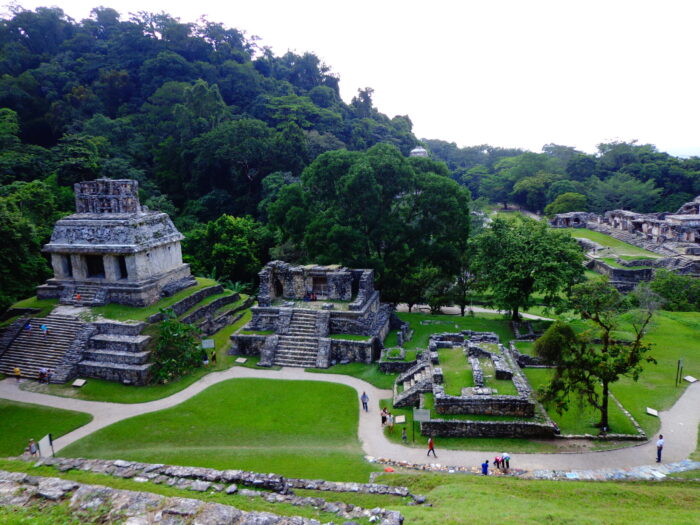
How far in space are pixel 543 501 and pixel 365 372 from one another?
10.1 m

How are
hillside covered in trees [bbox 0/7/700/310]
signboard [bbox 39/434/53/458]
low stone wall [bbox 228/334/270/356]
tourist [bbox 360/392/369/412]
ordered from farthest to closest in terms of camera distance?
hillside covered in trees [bbox 0/7/700/310] < low stone wall [bbox 228/334/270/356] < tourist [bbox 360/392/369/412] < signboard [bbox 39/434/53/458]

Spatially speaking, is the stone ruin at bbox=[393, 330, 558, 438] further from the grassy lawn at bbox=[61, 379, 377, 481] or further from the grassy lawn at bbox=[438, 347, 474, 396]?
the grassy lawn at bbox=[61, 379, 377, 481]

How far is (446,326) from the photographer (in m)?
24.9

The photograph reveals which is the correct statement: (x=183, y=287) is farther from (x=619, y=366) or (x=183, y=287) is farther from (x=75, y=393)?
(x=619, y=366)

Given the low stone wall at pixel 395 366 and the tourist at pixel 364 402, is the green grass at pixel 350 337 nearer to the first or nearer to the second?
the low stone wall at pixel 395 366

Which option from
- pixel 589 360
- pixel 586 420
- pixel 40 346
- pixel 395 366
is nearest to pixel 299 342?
pixel 395 366

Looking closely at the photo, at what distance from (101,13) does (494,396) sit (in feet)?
271

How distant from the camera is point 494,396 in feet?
49.8

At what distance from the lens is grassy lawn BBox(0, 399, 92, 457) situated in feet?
48.1

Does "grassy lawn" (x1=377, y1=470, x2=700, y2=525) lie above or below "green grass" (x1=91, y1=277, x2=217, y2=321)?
below

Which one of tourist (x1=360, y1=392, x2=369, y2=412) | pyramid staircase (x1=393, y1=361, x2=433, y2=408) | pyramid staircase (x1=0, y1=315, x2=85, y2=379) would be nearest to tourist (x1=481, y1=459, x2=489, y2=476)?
pyramid staircase (x1=393, y1=361, x2=433, y2=408)

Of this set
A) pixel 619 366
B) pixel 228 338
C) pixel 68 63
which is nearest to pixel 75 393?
pixel 228 338

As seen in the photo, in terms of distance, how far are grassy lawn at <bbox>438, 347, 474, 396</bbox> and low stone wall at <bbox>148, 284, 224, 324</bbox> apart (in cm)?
1342

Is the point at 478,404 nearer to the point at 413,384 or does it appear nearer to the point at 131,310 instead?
the point at 413,384
